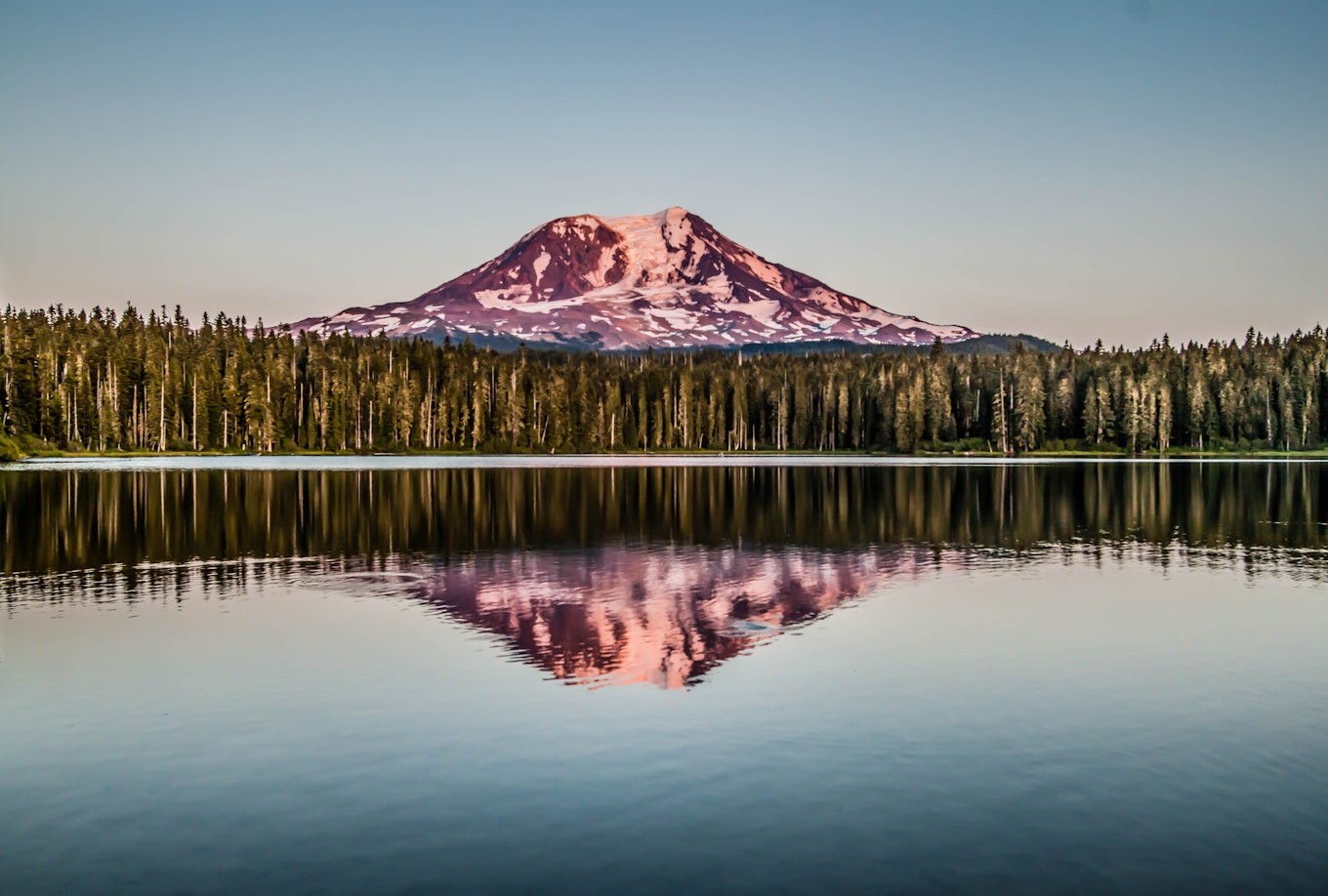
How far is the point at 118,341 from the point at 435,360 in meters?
54.6

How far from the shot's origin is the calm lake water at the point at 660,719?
10.3 metres

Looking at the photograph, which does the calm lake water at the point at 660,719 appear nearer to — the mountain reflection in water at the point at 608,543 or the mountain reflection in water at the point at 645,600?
the mountain reflection in water at the point at 645,600

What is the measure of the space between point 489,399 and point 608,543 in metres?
154

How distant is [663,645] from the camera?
2047cm

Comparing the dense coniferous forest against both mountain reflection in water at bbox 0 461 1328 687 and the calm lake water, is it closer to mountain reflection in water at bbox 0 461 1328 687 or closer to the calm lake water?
mountain reflection in water at bbox 0 461 1328 687

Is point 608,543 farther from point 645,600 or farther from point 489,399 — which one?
point 489,399

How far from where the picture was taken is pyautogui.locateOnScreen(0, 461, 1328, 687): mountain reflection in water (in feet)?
77.4

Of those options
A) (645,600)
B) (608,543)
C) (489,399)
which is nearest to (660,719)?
(645,600)

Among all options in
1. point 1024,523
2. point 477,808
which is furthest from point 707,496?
point 477,808

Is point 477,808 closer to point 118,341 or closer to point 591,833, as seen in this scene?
point 591,833

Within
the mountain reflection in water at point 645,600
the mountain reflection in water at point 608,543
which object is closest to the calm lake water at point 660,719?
the mountain reflection in water at point 645,600

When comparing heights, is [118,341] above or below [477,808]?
above

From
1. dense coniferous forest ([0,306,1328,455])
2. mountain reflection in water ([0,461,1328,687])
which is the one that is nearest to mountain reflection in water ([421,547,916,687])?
mountain reflection in water ([0,461,1328,687])

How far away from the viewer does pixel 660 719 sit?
1505 cm
